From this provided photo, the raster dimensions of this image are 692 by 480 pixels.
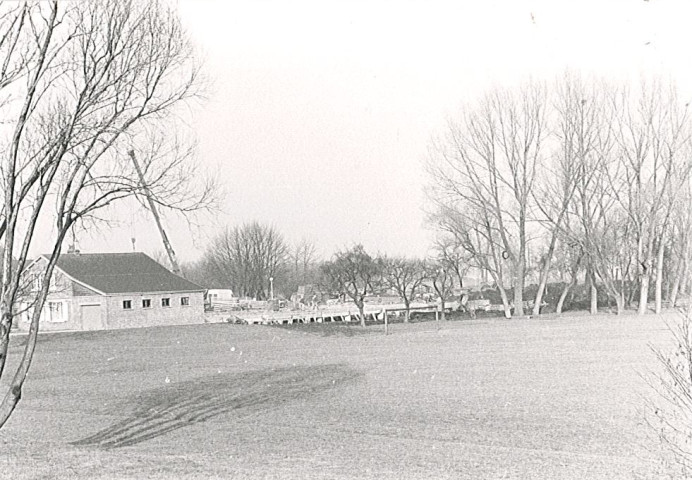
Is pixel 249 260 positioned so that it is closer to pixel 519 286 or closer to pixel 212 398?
pixel 519 286

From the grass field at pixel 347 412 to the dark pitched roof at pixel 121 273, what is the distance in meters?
18.5

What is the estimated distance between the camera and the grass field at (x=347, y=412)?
36.8ft

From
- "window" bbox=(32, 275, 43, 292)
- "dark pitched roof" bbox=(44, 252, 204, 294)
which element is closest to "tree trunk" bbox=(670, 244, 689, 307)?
"dark pitched roof" bbox=(44, 252, 204, 294)

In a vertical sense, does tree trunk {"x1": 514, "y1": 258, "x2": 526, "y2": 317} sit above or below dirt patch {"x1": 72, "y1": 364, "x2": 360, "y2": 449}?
above

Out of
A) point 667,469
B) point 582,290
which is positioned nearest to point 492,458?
point 667,469

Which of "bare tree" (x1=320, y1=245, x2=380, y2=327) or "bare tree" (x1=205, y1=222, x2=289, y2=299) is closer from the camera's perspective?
"bare tree" (x1=320, y1=245, x2=380, y2=327)

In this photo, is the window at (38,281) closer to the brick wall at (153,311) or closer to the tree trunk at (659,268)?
the brick wall at (153,311)

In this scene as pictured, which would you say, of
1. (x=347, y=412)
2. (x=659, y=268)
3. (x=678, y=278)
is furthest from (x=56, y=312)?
(x=347, y=412)

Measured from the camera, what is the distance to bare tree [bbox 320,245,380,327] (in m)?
52.6

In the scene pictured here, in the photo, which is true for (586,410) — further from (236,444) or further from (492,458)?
(236,444)

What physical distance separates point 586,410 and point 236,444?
7.09m

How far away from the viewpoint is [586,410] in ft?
53.0

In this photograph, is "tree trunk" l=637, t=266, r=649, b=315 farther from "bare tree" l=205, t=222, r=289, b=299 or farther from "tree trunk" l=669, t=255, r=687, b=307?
"bare tree" l=205, t=222, r=289, b=299

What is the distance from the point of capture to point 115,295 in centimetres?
5259
